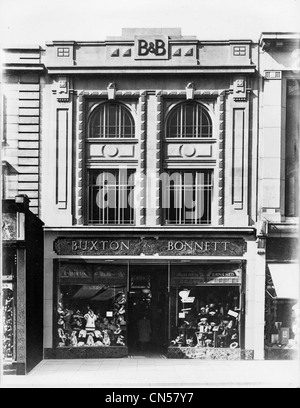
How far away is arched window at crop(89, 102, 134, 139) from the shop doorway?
165 inches

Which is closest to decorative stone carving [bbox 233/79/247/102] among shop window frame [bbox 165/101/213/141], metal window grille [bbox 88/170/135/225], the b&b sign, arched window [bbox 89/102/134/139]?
shop window frame [bbox 165/101/213/141]

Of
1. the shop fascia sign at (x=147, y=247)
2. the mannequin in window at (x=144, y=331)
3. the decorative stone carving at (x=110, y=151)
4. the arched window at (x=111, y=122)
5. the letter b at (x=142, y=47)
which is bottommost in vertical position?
the mannequin in window at (x=144, y=331)

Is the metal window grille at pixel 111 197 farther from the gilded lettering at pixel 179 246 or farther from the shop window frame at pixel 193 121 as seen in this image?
the shop window frame at pixel 193 121

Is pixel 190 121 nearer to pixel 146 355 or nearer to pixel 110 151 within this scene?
pixel 110 151

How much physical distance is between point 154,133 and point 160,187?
1.70 m

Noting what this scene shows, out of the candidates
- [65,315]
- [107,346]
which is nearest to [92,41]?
[65,315]

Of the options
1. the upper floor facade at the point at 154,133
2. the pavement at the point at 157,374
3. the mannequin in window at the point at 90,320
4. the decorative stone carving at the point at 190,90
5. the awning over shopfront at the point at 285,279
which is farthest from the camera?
the mannequin in window at the point at 90,320

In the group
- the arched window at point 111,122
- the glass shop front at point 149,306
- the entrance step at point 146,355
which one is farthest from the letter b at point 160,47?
the entrance step at point 146,355

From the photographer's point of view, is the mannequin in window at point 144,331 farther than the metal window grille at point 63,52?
Yes

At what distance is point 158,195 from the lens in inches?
575

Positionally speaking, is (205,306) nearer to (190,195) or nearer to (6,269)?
(190,195)

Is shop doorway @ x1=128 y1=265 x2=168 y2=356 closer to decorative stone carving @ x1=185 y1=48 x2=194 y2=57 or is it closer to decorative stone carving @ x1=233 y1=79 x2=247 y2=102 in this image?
decorative stone carving @ x1=233 y1=79 x2=247 y2=102

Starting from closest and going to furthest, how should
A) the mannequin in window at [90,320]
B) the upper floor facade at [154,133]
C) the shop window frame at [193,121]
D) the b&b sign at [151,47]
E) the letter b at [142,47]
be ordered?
the b&b sign at [151,47]
the letter b at [142,47]
the upper floor facade at [154,133]
the shop window frame at [193,121]
the mannequin in window at [90,320]

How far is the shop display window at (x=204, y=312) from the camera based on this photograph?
49.4ft
